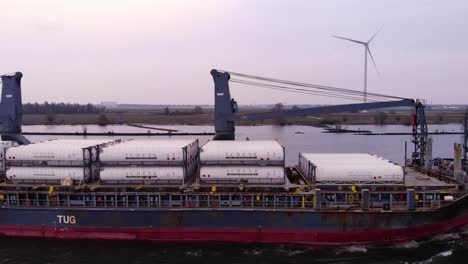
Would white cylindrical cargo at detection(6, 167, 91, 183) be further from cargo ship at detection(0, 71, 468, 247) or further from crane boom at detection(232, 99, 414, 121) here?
crane boom at detection(232, 99, 414, 121)

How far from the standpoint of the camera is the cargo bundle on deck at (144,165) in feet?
85.0

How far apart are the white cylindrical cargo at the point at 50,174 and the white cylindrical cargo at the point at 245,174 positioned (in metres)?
8.21

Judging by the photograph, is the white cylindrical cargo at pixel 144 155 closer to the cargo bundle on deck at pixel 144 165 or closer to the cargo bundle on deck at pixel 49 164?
the cargo bundle on deck at pixel 144 165

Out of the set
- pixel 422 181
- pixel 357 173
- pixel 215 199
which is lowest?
pixel 215 199

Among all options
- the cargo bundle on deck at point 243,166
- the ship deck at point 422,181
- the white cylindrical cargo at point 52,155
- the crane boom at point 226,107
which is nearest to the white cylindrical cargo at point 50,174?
the white cylindrical cargo at point 52,155

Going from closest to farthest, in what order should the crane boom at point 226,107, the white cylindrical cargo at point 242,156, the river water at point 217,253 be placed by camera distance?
the river water at point 217,253 < the white cylindrical cargo at point 242,156 < the crane boom at point 226,107

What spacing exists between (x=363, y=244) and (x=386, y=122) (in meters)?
137

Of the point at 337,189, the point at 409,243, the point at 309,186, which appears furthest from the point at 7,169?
the point at 409,243

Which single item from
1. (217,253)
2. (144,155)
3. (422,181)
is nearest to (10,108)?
(144,155)

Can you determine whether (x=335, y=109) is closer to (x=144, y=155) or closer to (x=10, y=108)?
(x=144, y=155)

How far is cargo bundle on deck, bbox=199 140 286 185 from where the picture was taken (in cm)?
2564

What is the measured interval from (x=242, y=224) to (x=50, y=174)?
13.3 m

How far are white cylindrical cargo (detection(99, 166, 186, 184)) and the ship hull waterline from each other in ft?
6.20

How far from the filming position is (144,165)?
26.1 meters
